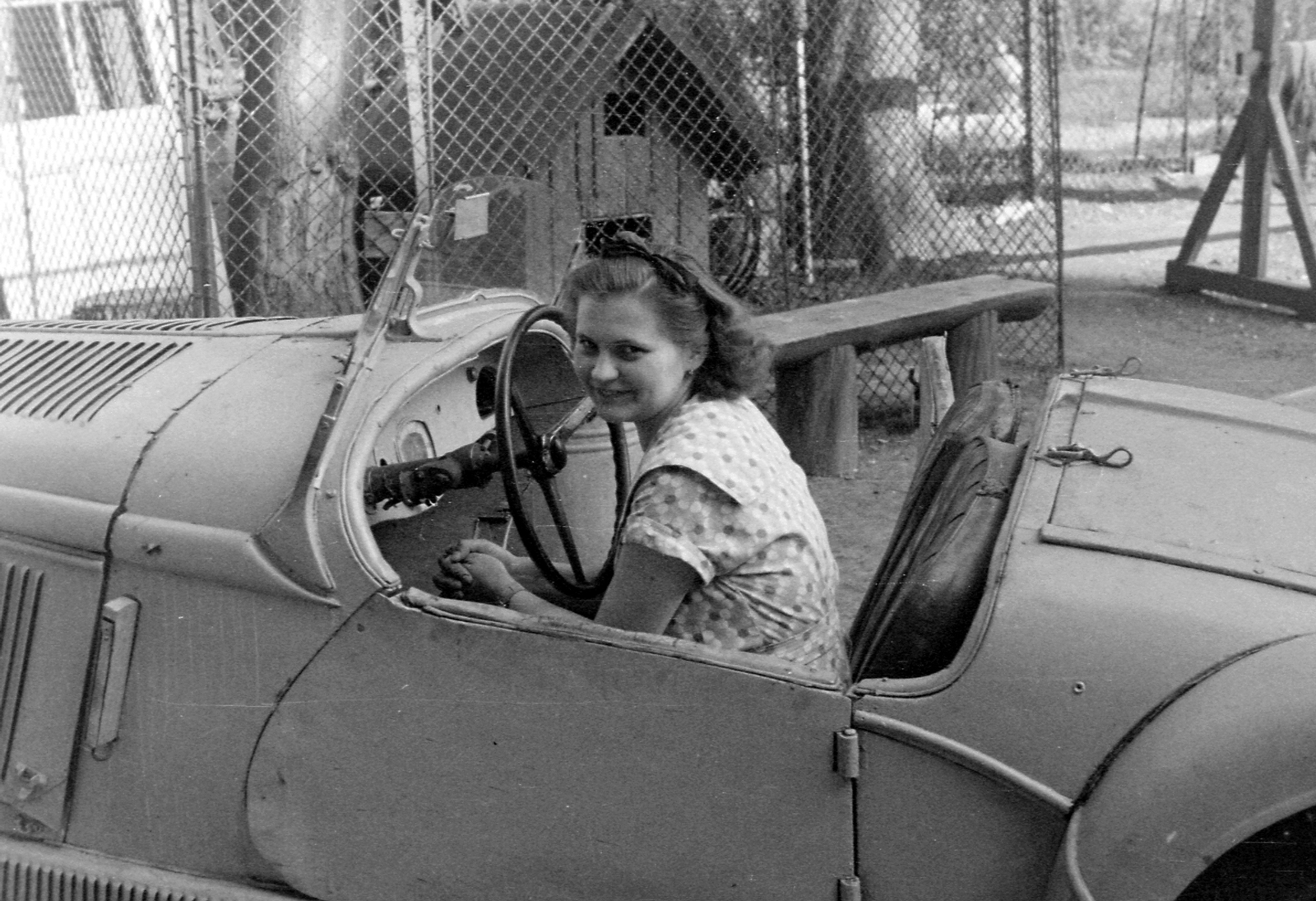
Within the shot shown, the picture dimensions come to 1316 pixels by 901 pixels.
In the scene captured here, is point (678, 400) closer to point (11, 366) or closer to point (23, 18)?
point (11, 366)

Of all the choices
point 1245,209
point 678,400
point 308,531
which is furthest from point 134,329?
point 1245,209

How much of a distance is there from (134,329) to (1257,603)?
2.18 meters

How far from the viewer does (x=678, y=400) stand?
227 cm

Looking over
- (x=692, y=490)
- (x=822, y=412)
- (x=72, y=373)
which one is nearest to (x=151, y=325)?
(x=72, y=373)

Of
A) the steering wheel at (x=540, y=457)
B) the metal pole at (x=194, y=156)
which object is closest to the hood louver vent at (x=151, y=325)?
the steering wheel at (x=540, y=457)

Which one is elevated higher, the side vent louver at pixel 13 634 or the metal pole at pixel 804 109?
the metal pole at pixel 804 109

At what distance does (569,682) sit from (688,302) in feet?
2.18

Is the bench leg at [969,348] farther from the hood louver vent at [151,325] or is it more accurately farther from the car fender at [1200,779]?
the car fender at [1200,779]

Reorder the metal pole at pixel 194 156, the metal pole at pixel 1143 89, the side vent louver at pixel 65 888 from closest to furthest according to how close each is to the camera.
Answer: the side vent louver at pixel 65 888 < the metal pole at pixel 194 156 < the metal pole at pixel 1143 89

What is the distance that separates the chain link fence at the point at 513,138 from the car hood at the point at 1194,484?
3295 mm

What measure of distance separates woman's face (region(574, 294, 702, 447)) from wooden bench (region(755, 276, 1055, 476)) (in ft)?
11.0

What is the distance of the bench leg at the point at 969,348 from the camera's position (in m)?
6.26

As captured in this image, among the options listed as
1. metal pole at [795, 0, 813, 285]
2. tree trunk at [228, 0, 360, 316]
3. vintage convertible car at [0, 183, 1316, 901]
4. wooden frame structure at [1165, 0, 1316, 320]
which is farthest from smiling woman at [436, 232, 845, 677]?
wooden frame structure at [1165, 0, 1316, 320]

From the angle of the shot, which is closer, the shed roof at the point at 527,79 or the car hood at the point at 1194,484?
the car hood at the point at 1194,484
